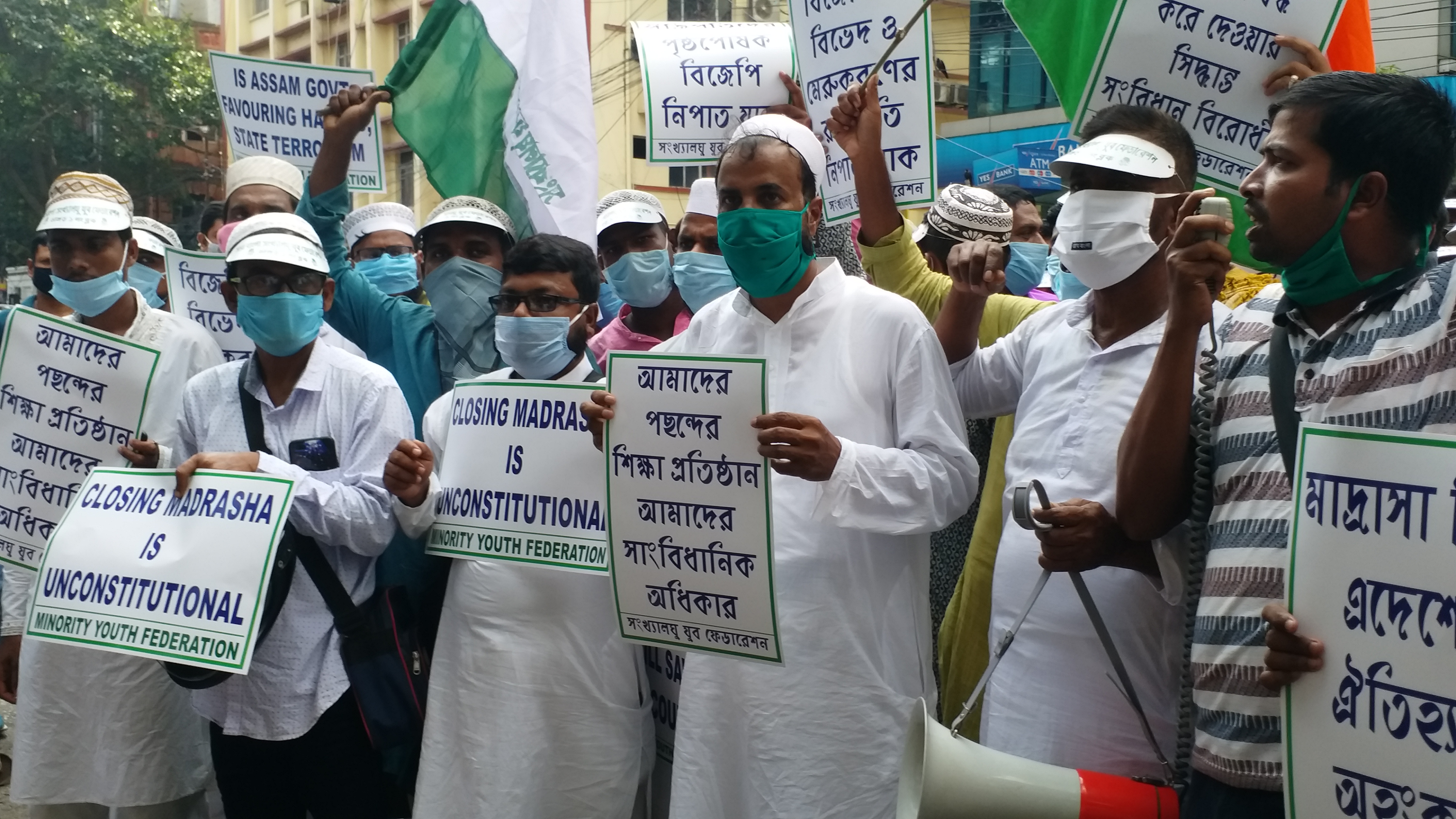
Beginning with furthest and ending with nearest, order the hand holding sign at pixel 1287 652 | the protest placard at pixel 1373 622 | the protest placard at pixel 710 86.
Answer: the protest placard at pixel 710 86 < the hand holding sign at pixel 1287 652 < the protest placard at pixel 1373 622

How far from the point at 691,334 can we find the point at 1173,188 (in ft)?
4.44

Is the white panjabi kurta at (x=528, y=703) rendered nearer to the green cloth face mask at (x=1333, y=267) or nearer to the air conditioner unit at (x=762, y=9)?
the green cloth face mask at (x=1333, y=267)

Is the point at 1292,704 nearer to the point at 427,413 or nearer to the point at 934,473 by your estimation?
the point at 934,473

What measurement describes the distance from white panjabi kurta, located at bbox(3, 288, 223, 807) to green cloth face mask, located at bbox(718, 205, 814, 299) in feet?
6.89

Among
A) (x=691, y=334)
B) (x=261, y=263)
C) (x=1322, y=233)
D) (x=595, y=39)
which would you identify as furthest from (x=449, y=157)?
(x=595, y=39)

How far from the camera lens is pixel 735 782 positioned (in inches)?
138

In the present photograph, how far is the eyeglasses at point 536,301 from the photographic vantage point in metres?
4.34

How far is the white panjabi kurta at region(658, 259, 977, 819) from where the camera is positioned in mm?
3387

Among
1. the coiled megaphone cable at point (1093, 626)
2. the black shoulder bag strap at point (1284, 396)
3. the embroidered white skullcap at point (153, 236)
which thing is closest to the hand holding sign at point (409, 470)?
the coiled megaphone cable at point (1093, 626)

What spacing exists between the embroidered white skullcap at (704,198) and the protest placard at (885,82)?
42 centimetres

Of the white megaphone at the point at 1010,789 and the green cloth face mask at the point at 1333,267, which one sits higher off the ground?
the green cloth face mask at the point at 1333,267

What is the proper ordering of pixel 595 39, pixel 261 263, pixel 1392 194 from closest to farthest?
pixel 1392 194
pixel 261 263
pixel 595 39

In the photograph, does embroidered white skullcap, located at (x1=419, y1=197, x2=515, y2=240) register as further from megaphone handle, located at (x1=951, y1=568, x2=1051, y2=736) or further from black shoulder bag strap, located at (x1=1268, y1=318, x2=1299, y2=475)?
black shoulder bag strap, located at (x1=1268, y1=318, x2=1299, y2=475)

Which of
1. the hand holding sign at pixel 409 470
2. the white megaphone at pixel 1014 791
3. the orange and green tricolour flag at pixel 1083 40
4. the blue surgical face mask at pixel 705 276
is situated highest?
the orange and green tricolour flag at pixel 1083 40
